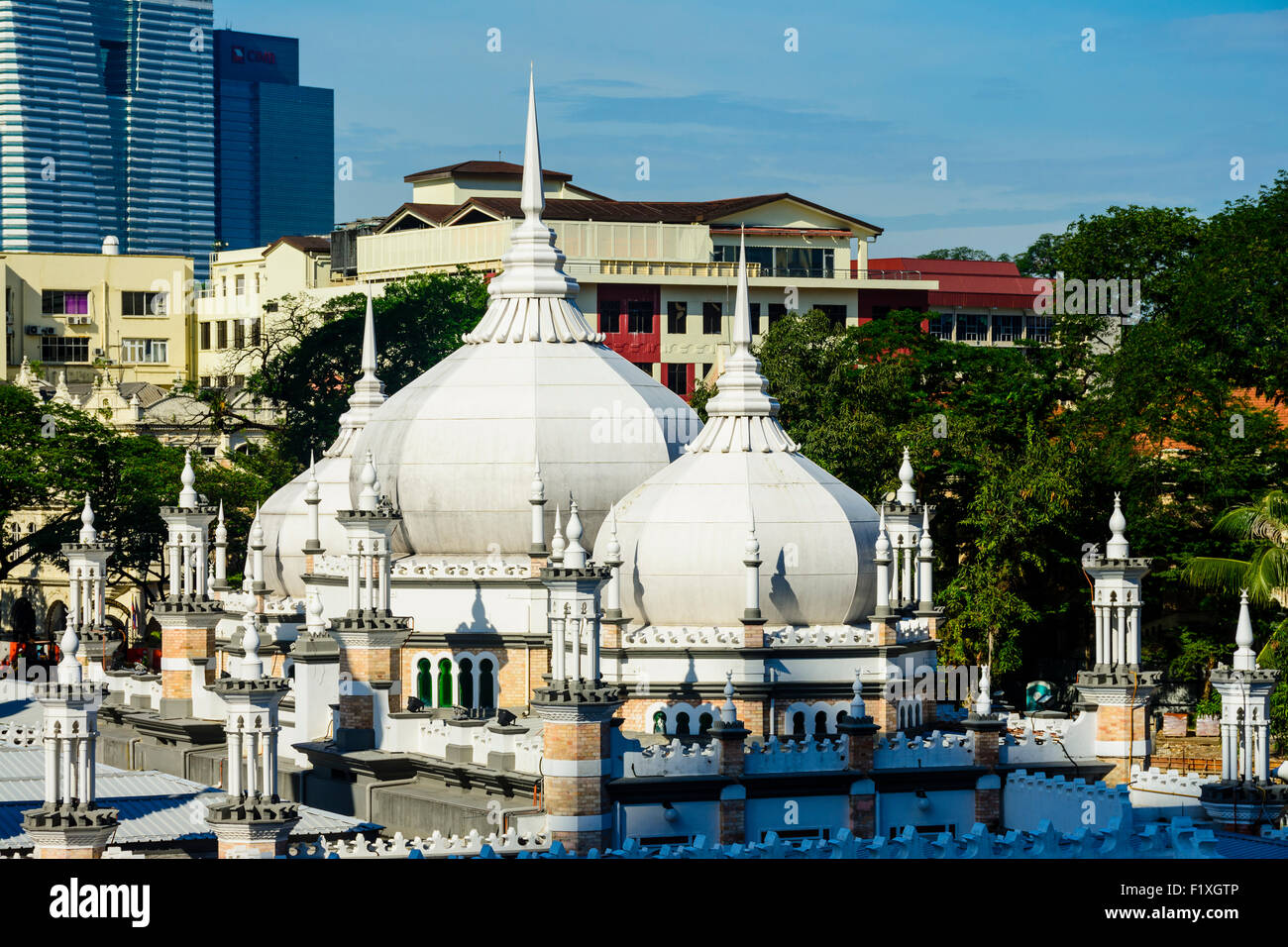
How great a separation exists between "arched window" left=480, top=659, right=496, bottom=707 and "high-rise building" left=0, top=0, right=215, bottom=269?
106m

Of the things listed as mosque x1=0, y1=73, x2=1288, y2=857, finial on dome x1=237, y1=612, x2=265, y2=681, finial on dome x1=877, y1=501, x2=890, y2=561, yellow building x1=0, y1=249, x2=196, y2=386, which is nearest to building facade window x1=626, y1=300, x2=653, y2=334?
yellow building x1=0, y1=249, x2=196, y2=386

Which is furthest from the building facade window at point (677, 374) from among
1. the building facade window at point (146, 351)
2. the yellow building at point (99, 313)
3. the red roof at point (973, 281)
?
the building facade window at point (146, 351)

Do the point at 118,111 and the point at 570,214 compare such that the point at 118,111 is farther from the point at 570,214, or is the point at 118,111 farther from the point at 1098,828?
the point at 1098,828

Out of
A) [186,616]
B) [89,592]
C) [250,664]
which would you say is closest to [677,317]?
[89,592]

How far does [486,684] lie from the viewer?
2426 inches

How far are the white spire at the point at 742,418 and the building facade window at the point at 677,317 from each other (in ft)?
184

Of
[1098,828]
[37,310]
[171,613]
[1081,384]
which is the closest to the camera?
[1098,828]

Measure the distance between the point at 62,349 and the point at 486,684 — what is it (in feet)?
286

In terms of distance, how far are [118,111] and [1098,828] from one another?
148 m

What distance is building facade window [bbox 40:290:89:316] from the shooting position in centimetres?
14250

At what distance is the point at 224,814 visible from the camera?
40.7 metres

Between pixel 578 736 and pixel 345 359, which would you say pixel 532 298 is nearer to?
pixel 578 736
